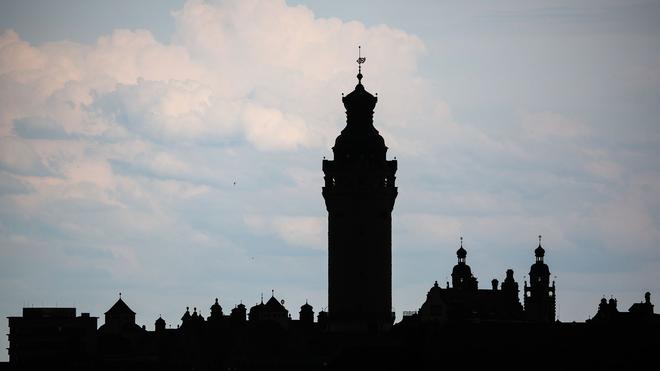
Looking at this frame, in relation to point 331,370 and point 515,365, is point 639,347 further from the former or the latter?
point 331,370

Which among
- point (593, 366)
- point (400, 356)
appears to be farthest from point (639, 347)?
point (400, 356)

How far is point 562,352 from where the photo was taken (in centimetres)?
19900

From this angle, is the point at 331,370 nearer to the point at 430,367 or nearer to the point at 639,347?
the point at 430,367

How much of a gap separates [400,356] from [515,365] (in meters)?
10.6

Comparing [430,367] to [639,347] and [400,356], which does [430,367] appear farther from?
[639,347]

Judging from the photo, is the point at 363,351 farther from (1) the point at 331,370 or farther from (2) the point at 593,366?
(2) the point at 593,366

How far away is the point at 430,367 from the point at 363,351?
28.8 ft

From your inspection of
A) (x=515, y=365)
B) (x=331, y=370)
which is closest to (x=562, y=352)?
(x=515, y=365)

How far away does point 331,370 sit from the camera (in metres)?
199

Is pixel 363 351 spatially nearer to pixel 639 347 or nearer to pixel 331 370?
pixel 331 370

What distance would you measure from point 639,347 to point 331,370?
25.6 meters

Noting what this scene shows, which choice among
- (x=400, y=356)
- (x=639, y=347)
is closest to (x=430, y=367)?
(x=400, y=356)

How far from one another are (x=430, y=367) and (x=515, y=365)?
9151mm

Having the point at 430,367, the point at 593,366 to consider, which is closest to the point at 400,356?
the point at 430,367
